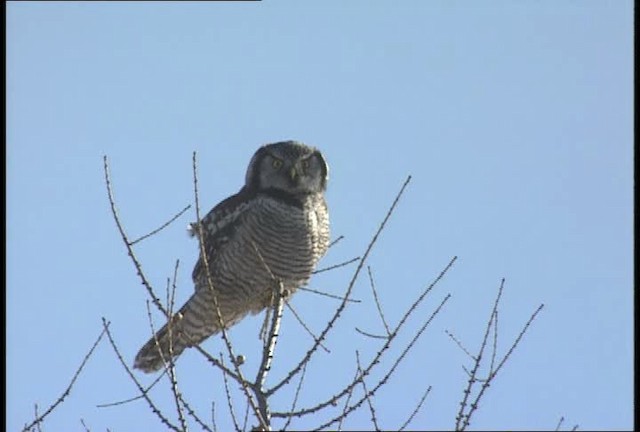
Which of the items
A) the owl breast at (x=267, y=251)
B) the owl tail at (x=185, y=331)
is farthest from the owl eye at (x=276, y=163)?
the owl tail at (x=185, y=331)

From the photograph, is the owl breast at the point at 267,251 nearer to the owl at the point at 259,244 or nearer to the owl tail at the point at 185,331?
the owl at the point at 259,244

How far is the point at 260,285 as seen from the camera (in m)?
7.56

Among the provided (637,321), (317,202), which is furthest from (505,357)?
(317,202)

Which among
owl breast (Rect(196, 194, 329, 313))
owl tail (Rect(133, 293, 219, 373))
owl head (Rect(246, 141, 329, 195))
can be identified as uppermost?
owl head (Rect(246, 141, 329, 195))

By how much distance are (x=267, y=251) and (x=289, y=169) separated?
2.01 feet

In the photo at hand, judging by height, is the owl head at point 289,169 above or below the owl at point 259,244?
above

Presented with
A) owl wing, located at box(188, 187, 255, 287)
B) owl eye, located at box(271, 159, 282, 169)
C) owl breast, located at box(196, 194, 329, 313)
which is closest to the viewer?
owl breast, located at box(196, 194, 329, 313)

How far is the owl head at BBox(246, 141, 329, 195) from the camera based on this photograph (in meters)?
7.77

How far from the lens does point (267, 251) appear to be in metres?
7.57

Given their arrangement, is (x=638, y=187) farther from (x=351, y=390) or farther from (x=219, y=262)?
(x=219, y=262)

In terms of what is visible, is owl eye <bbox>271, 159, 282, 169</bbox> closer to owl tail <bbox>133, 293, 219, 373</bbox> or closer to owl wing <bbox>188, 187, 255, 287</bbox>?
owl wing <bbox>188, 187, 255, 287</bbox>

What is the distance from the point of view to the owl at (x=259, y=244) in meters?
7.54

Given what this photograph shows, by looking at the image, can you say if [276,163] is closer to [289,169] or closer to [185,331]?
[289,169]

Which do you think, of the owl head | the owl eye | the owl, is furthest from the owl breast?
the owl eye
